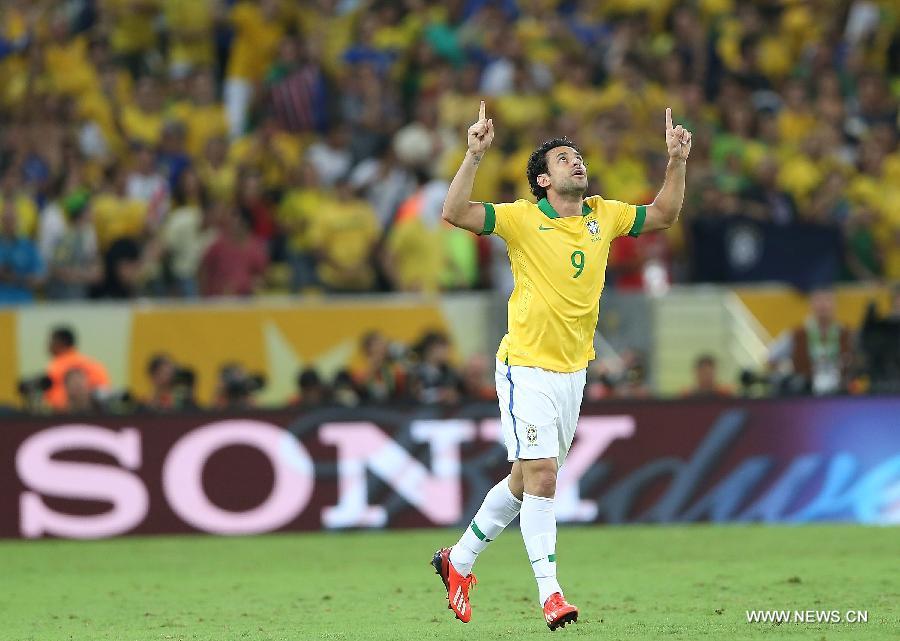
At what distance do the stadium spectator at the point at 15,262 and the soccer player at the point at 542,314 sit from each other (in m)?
8.99

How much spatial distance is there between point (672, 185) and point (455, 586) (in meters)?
2.41

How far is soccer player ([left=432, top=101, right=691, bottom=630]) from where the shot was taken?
9.08m

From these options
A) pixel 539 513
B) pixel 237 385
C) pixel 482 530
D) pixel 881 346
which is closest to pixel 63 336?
pixel 237 385

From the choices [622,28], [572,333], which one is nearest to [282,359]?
[622,28]

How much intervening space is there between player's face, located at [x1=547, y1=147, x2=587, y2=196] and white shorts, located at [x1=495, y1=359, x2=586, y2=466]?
3.08 feet

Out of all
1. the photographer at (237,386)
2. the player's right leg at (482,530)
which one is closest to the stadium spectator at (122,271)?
the photographer at (237,386)

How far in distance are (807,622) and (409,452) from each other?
252 inches

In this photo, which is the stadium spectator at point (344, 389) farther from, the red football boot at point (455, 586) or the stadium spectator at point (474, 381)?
the red football boot at point (455, 586)

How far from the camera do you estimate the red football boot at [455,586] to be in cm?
915

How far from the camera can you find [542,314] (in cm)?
920

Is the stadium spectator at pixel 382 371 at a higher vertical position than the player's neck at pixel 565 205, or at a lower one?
lower

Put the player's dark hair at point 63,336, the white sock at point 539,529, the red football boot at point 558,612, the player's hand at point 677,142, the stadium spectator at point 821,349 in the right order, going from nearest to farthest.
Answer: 1. the red football boot at point 558,612
2. the white sock at point 539,529
3. the player's hand at point 677,142
4. the player's dark hair at point 63,336
5. the stadium spectator at point 821,349

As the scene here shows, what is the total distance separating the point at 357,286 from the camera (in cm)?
1811

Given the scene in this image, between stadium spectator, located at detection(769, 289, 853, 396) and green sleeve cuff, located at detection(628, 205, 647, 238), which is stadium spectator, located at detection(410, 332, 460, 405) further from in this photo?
green sleeve cuff, located at detection(628, 205, 647, 238)
